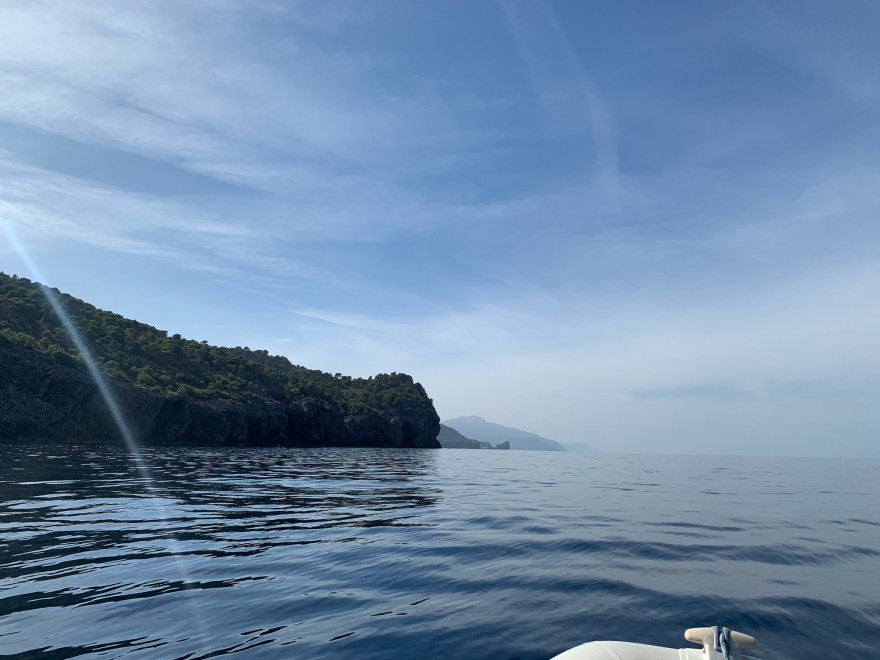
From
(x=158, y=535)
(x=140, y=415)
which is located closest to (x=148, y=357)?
(x=140, y=415)

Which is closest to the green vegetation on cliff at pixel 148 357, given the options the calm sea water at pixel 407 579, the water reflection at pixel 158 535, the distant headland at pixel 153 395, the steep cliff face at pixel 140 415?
the distant headland at pixel 153 395

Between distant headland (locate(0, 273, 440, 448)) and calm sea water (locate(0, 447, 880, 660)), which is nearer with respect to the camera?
calm sea water (locate(0, 447, 880, 660))

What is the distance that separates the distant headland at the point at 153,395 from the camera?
7050 cm

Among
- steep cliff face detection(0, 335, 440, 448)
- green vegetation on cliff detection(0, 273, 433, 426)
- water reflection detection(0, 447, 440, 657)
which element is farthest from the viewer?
green vegetation on cliff detection(0, 273, 433, 426)

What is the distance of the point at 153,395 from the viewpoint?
84500mm

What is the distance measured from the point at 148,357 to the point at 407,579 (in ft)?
369

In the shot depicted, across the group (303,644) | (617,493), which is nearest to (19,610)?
(303,644)

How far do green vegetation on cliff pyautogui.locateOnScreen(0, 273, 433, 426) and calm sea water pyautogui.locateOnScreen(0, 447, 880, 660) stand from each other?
79.8 metres

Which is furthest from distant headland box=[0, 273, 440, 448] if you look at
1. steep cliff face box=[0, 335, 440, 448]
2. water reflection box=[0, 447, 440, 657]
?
water reflection box=[0, 447, 440, 657]

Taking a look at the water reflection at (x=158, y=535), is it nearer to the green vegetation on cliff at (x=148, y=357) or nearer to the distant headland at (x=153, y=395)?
the distant headland at (x=153, y=395)

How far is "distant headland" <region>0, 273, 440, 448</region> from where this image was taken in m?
70.5

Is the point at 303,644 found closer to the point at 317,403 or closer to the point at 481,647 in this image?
the point at 481,647

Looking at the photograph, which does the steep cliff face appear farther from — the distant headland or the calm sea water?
the calm sea water

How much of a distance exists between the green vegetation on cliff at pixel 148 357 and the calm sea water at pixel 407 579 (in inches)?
3141
